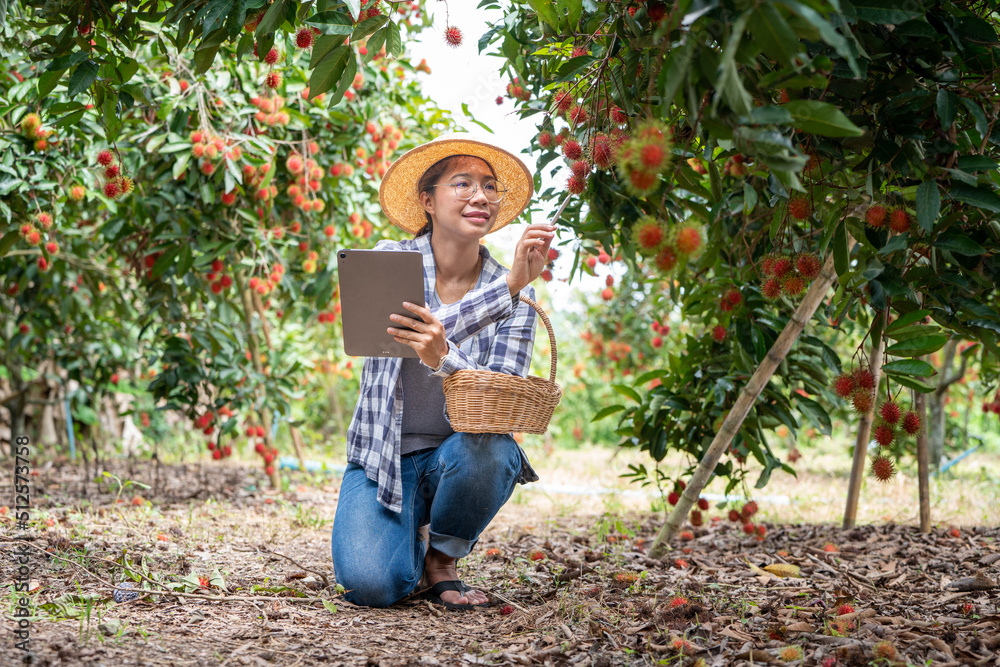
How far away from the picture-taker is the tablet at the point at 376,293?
1578 mm

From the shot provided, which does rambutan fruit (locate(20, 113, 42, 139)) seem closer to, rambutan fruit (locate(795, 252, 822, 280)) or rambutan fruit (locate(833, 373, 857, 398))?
rambutan fruit (locate(795, 252, 822, 280))

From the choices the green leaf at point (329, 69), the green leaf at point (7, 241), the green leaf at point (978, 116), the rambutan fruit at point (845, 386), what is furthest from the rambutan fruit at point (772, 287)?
the green leaf at point (7, 241)

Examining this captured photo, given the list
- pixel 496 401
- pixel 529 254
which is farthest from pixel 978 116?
pixel 496 401

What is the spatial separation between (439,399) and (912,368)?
1087 mm

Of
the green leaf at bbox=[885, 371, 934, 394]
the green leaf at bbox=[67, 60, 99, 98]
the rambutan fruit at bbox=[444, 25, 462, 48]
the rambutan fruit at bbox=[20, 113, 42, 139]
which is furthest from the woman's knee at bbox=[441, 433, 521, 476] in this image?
the rambutan fruit at bbox=[20, 113, 42, 139]

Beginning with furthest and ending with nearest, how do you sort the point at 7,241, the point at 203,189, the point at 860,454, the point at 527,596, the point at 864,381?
1. the point at 203,189
2. the point at 860,454
3. the point at 7,241
4. the point at 527,596
5. the point at 864,381

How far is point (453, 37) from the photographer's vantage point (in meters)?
1.86

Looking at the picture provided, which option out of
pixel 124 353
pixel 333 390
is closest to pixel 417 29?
pixel 124 353

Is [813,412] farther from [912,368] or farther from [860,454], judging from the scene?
[912,368]

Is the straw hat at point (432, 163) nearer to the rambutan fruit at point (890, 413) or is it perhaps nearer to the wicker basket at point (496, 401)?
the wicker basket at point (496, 401)

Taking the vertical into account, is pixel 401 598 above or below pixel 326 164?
below

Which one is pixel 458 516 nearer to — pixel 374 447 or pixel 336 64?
pixel 374 447

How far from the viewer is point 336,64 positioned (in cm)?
141

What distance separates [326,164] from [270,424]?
1.26 m
